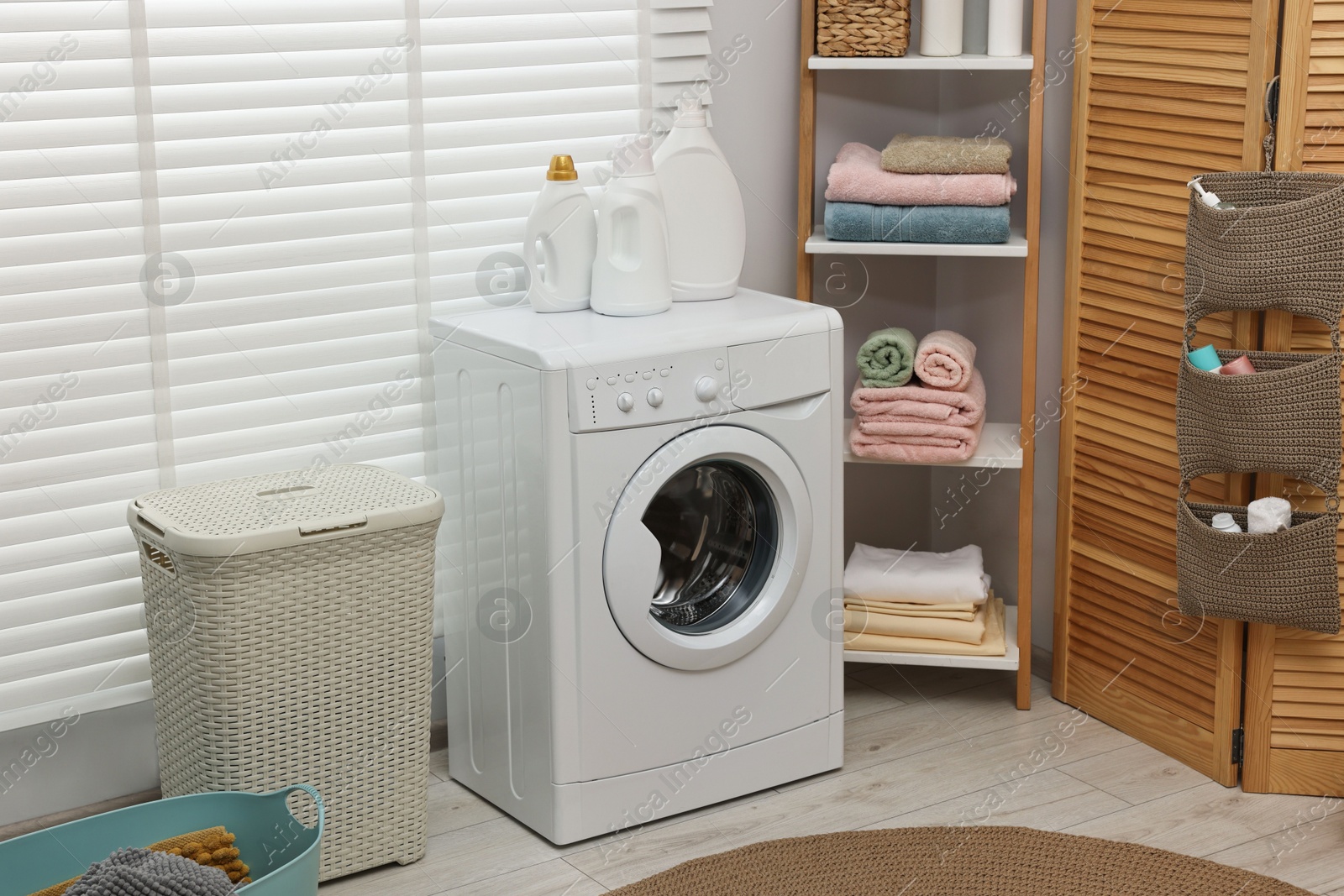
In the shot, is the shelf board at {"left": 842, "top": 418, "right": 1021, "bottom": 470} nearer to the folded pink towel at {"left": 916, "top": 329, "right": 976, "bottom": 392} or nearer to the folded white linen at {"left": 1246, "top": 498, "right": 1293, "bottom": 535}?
the folded pink towel at {"left": 916, "top": 329, "right": 976, "bottom": 392}

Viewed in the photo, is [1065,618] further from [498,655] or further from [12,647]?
[12,647]

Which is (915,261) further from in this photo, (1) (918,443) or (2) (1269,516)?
(2) (1269,516)

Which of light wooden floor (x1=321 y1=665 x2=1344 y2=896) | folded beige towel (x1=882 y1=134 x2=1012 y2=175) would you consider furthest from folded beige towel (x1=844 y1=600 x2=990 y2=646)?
folded beige towel (x1=882 y1=134 x2=1012 y2=175)

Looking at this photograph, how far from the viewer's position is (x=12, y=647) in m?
2.07

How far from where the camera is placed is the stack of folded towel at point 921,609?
2.62m

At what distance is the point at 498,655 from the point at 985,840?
845mm

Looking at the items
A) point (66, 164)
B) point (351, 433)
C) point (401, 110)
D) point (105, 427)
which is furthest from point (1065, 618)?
point (66, 164)

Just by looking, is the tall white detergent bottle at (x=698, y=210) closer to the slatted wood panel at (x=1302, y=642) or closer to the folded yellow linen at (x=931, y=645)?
the folded yellow linen at (x=931, y=645)

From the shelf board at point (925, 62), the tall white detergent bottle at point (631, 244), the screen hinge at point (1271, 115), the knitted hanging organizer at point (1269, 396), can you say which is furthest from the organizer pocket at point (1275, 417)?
the tall white detergent bottle at point (631, 244)

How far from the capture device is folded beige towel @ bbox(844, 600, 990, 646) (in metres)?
2.61

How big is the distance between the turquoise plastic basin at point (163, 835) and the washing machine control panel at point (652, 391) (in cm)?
68

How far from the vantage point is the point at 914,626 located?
264cm

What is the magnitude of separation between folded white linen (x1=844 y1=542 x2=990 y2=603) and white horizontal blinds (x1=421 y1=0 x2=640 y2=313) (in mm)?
887

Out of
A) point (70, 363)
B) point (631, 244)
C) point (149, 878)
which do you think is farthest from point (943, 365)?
point (149, 878)
